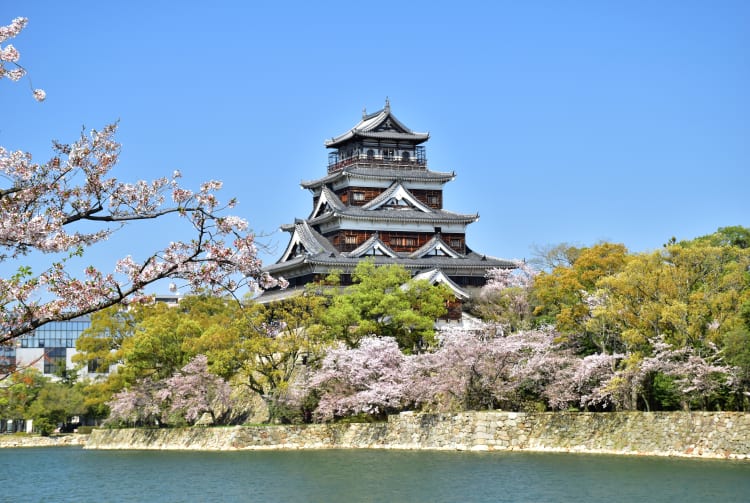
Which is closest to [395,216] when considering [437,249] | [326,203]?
[437,249]

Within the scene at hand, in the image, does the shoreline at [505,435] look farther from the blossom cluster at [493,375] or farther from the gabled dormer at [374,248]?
the gabled dormer at [374,248]

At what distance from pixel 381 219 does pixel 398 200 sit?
7.25ft

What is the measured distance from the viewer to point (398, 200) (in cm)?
5528

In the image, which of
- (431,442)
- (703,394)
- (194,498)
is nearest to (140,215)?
(194,498)

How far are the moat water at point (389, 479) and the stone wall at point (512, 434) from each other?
878 millimetres

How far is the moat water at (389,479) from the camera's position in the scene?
75.8 ft

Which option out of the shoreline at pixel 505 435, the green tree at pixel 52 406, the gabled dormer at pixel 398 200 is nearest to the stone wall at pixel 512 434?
the shoreline at pixel 505 435

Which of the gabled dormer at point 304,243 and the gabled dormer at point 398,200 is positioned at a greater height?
the gabled dormer at point 398,200

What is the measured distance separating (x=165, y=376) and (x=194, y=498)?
19.2m

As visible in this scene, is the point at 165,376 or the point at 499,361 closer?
the point at 499,361

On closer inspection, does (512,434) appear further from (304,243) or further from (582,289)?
(304,243)

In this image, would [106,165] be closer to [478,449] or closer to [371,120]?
[478,449]

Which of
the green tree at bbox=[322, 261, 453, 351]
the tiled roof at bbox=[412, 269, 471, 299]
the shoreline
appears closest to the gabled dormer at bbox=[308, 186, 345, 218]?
the tiled roof at bbox=[412, 269, 471, 299]

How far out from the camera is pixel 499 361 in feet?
115
